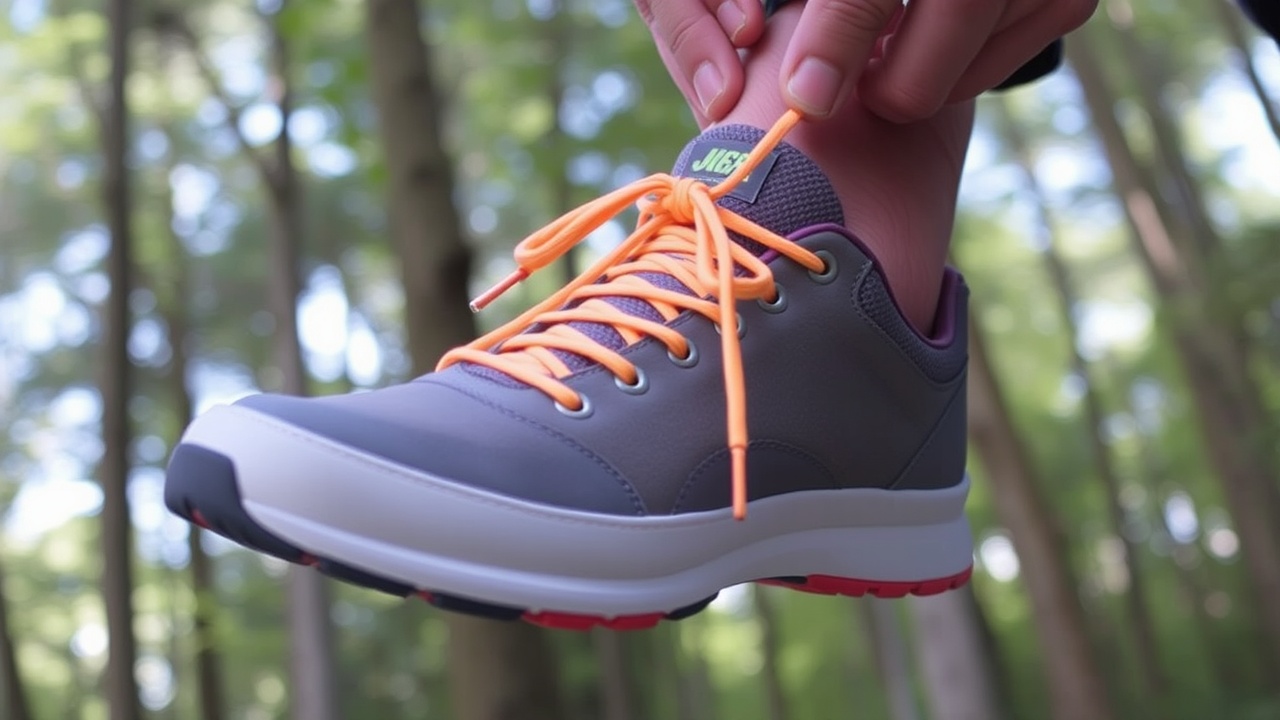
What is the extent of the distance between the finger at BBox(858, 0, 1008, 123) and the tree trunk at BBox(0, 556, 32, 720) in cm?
824

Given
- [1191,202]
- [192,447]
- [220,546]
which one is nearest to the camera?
[192,447]

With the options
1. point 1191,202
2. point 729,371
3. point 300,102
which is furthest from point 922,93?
point 1191,202

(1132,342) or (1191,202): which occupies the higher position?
(1191,202)

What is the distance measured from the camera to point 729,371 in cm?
121

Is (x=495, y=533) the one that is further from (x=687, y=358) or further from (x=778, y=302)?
(x=778, y=302)

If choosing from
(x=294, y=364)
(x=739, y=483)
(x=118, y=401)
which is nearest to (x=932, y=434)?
(x=739, y=483)

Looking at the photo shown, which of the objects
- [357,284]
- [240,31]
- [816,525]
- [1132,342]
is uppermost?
[240,31]

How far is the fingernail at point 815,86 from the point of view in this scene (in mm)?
1227

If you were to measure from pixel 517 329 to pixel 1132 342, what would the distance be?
77.0ft

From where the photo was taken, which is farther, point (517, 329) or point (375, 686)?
point (375, 686)

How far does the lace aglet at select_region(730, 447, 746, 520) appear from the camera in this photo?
1.12 meters

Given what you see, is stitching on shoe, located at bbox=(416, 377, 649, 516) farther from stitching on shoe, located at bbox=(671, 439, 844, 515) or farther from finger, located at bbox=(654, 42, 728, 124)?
finger, located at bbox=(654, 42, 728, 124)

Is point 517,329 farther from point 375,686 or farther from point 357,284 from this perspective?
point 375,686

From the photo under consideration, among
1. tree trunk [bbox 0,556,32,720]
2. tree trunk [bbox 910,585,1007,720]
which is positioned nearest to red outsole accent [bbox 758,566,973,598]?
tree trunk [bbox 910,585,1007,720]
